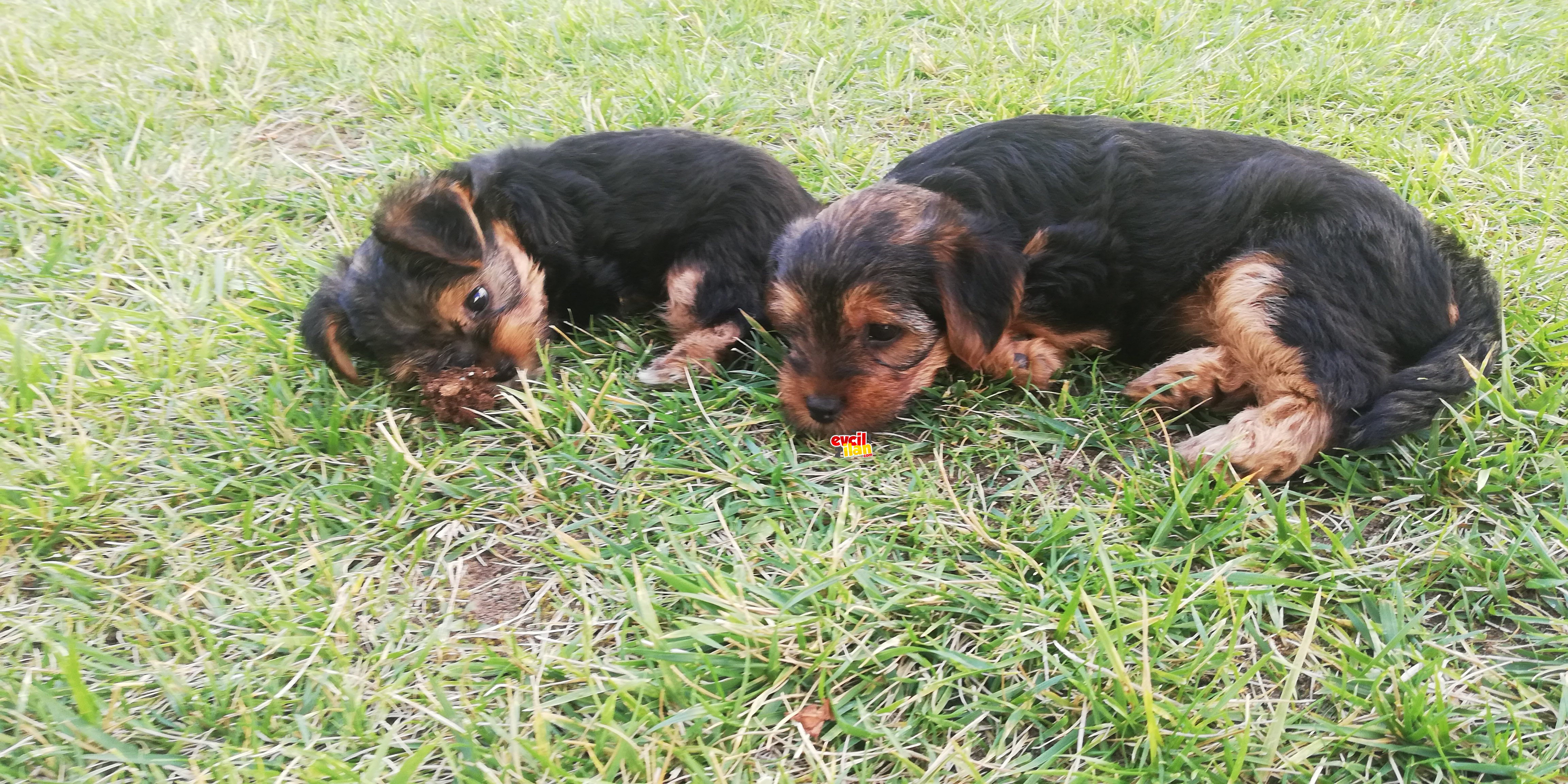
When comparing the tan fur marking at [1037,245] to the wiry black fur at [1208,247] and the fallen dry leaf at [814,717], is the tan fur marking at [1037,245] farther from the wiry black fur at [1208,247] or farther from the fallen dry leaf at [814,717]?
the fallen dry leaf at [814,717]

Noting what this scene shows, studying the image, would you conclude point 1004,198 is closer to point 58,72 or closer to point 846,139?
point 846,139

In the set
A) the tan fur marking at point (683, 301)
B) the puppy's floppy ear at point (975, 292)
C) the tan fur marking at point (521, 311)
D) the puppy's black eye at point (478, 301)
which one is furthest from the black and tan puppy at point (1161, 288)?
the puppy's black eye at point (478, 301)

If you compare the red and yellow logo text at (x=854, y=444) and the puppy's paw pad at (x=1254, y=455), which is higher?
the puppy's paw pad at (x=1254, y=455)

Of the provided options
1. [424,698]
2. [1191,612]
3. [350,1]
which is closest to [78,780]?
[424,698]

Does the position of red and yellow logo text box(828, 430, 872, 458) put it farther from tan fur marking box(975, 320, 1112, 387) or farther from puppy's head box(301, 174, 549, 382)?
puppy's head box(301, 174, 549, 382)

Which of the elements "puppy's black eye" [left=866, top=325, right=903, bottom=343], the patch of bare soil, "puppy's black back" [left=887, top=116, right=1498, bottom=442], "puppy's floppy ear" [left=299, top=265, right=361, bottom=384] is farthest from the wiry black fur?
"puppy's floppy ear" [left=299, top=265, right=361, bottom=384]
